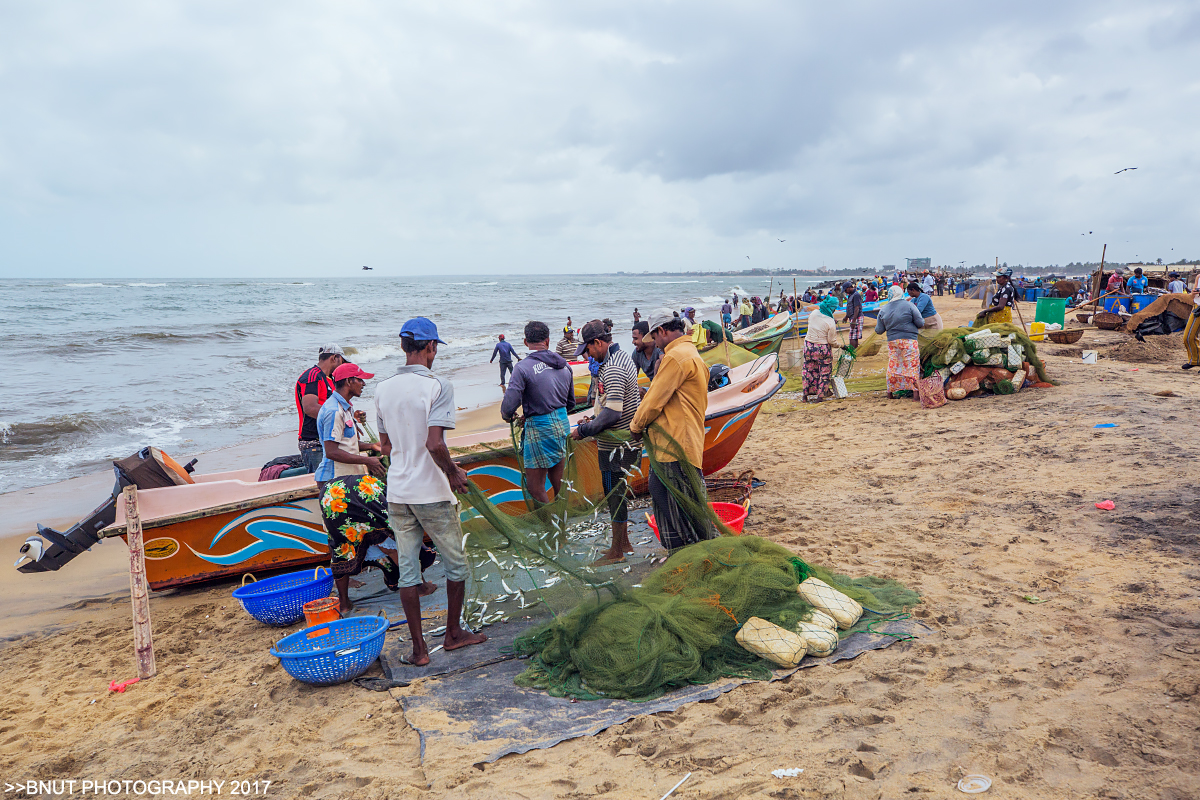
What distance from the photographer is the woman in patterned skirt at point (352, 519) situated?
4.41 m

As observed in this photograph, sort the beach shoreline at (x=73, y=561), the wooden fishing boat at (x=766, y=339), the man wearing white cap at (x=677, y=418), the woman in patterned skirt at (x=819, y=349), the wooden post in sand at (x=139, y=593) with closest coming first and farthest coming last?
1. the wooden post in sand at (x=139, y=593)
2. the man wearing white cap at (x=677, y=418)
3. the beach shoreline at (x=73, y=561)
4. the woman in patterned skirt at (x=819, y=349)
5. the wooden fishing boat at (x=766, y=339)

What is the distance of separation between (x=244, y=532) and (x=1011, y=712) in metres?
5.41

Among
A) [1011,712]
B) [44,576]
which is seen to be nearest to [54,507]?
[44,576]

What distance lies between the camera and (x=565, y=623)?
12.2ft

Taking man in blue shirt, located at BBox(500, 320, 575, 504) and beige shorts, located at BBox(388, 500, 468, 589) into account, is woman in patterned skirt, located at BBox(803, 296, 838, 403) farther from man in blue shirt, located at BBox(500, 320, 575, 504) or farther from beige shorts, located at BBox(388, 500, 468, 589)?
beige shorts, located at BBox(388, 500, 468, 589)

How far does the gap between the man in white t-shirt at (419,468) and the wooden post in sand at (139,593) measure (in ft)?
5.52

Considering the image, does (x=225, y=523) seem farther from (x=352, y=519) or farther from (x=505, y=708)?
(x=505, y=708)

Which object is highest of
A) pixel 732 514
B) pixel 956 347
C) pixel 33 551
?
pixel 956 347

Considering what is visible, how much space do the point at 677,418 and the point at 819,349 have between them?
774 centimetres

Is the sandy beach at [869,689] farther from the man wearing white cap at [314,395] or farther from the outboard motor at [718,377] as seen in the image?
the outboard motor at [718,377]

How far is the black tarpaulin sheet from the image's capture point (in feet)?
10.1

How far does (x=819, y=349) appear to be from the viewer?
37.1ft

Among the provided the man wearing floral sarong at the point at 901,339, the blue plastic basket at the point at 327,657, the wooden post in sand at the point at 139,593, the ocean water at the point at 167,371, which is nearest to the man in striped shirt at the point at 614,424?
the blue plastic basket at the point at 327,657

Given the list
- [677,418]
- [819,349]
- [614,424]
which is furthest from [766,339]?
[677,418]
